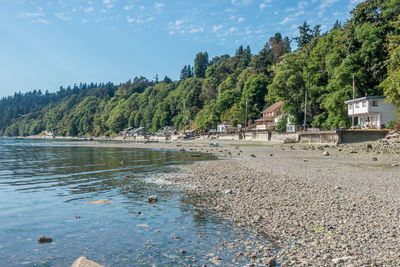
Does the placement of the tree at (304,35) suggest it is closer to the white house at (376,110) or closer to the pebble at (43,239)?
the white house at (376,110)

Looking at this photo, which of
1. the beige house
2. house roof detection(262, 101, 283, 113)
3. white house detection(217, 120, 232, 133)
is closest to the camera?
the beige house

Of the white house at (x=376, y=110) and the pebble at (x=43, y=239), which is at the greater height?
the white house at (x=376, y=110)

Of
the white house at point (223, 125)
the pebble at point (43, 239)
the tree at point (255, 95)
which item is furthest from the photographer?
the white house at point (223, 125)

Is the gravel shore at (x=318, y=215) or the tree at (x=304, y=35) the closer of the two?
the gravel shore at (x=318, y=215)

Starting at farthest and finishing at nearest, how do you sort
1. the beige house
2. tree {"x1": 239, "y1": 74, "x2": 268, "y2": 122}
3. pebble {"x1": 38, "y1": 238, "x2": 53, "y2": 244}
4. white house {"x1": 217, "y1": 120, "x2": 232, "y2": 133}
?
white house {"x1": 217, "y1": 120, "x2": 232, "y2": 133}, tree {"x1": 239, "y1": 74, "x2": 268, "y2": 122}, the beige house, pebble {"x1": 38, "y1": 238, "x2": 53, "y2": 244}

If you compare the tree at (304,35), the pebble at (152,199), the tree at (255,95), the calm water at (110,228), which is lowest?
the calm water at (110,228)

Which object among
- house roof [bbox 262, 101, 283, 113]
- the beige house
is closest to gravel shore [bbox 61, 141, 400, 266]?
the beige house

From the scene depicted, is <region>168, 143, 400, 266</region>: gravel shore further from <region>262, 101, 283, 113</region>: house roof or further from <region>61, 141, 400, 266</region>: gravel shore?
<region>262, 101, 283, 113</region>: house roof

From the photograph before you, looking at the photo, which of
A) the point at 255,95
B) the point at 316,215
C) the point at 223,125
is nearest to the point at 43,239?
the point at 316,215

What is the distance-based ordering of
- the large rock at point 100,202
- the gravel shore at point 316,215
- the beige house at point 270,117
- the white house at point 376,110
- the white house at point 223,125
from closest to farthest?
the gravel shore at point 316,215 < the large rock at point 100,202 < the white house at point 376,110 < the beige house at point 270,117 < the white house at point 223,125

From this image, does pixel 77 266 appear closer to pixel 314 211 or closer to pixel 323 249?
pixel 323 249

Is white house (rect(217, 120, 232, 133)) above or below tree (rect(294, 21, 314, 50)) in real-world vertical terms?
below

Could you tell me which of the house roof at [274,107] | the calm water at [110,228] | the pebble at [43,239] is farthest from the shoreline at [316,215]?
the house roof at [274,107]

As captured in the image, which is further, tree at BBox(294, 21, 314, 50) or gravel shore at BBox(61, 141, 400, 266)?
tree at BBox(294, 21, 314, 50)
